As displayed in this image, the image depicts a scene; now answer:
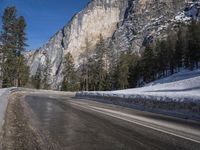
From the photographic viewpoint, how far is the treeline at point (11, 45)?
2313 inches

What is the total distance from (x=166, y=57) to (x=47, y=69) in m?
40.2

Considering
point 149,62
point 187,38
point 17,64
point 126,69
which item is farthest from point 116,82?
point 17,64

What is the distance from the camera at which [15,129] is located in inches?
408

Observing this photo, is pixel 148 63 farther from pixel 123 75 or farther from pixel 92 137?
pixel 92 137

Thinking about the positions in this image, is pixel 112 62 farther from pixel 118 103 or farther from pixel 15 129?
pixel 15 129

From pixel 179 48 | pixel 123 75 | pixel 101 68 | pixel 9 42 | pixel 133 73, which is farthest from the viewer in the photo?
pixel 101 68

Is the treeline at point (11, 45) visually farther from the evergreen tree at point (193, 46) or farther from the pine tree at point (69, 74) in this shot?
the evergreen tree at point (193, 46)

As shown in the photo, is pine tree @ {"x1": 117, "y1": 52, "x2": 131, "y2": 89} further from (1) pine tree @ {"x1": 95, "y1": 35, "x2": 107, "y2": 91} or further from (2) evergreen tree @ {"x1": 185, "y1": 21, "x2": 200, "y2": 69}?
(2) evergreen tree @ {"x1": 185, "y1": 21, "x2": 200, "y2": 69}

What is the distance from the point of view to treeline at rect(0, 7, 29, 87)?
193ft

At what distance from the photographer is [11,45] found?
61625mm

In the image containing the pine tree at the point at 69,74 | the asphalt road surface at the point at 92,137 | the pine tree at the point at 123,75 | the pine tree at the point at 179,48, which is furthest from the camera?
the pine tree at the point at 69,74

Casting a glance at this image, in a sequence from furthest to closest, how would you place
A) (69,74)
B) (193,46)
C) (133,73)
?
(69,74), (133,73), (193,46)

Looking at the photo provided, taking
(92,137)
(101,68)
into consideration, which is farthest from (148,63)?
(92,137)

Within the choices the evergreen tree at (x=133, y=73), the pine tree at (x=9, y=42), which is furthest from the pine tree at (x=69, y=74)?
the pine tree at (x=9, y=42)
